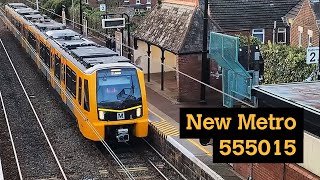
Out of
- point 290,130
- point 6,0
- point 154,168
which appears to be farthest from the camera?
point 6,0

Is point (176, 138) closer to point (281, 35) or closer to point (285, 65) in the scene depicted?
point (285, 65)

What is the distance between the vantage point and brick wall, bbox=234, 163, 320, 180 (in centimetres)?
1123

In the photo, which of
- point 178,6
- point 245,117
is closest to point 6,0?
point 178,6

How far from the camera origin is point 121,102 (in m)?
16.1

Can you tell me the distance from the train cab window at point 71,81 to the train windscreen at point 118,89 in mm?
1790

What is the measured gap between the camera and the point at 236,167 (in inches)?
555

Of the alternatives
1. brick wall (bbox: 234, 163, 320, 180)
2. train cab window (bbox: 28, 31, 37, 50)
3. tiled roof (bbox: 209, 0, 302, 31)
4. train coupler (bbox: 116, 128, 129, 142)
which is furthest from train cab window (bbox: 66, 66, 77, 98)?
train cab window (bbox: 28, 31, 37, 50)

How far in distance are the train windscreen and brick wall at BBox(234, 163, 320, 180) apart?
376 cm

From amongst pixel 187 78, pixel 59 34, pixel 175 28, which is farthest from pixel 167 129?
pixel 59 34

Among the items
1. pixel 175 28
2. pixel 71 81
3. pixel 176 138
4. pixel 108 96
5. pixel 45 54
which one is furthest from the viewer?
pixel 45 54

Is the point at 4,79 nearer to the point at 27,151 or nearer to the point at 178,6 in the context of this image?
the point at 178,6

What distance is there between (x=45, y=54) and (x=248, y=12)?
28.6 feet

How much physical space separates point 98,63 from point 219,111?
8.35m

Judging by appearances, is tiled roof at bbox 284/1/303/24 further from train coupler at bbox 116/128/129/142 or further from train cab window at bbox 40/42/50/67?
train coupler at bbox 116/128/129/142
